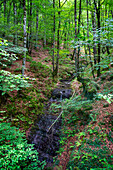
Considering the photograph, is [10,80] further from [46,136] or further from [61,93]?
[61,93]

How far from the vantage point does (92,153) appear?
3.72m

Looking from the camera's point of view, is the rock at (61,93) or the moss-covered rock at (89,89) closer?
the moss-covered rock at (89,89)

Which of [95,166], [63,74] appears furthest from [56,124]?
[63,74]

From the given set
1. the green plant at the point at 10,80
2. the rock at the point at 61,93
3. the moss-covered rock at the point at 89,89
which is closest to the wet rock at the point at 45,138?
the moss-covered rock at the point at 89,89

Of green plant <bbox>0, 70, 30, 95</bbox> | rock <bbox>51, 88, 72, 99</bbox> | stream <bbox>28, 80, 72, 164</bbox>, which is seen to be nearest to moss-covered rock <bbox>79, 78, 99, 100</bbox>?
stream <bbox>28, 80, 72, 164</bbox>

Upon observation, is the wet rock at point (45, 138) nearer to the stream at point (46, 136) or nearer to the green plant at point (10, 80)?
the stream at point (46, 136)

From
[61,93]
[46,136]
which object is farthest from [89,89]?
[46,136]

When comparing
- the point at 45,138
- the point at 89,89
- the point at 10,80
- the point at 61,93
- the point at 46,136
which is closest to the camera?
the point at 10,80

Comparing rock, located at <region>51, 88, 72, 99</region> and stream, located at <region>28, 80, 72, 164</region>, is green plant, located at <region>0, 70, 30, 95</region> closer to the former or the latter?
stream, located at <region>28, 80, 72, 164</region>

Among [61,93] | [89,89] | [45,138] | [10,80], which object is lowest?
[45,138]

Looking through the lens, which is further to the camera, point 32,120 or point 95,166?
point 32,120

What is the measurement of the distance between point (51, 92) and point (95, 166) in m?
6.88

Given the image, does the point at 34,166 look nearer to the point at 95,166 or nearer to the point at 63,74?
the point at 95,166

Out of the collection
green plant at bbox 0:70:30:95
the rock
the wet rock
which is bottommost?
the wet rock
